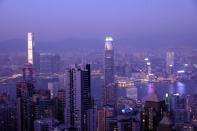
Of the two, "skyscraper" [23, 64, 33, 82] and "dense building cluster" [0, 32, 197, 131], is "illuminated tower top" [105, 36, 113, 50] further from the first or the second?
"skyscraper" [23, 64, 33, 82]

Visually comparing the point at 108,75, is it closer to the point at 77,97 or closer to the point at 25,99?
the point at 77,97

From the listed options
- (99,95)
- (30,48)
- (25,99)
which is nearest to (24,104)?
(25,99)

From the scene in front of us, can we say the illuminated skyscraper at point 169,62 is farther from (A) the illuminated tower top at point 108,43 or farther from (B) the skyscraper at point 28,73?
(B) the skyscraper at point 28,73

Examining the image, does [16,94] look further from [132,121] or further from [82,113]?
[132,121]

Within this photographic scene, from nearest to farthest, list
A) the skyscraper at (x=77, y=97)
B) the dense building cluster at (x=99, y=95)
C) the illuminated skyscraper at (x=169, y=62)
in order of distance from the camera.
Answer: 1. the dense building cluster at (x=99, y=95)
2. the illuminated skyscraper at (x=169, y=62)
3. the skyscraper at (x=77, y=97)

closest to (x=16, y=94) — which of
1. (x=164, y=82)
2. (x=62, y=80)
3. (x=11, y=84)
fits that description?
(x=11, y=84)

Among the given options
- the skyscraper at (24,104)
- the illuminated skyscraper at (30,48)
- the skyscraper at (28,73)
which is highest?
the illuminated skyscraper at (30,48)

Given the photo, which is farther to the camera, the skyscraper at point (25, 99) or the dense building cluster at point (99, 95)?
the skyscraper at point (25, 99)

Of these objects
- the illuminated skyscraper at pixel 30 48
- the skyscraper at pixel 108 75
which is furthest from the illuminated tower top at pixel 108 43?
the illuminated skyscraper at pixel 30 48
